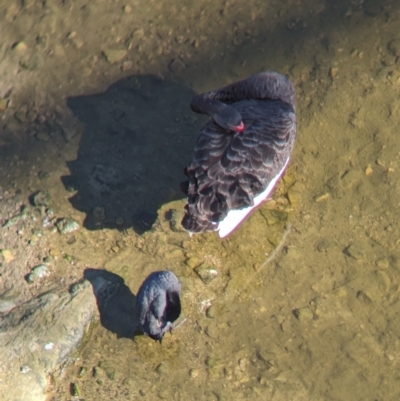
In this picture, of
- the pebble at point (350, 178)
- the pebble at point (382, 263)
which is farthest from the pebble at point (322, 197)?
the pebble at point (382, 263)

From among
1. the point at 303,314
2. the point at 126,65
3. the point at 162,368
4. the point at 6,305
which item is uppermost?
the point at 126,65

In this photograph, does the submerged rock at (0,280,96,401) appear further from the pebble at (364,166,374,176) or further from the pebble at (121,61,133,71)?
the pebble at (364,166,374,176)

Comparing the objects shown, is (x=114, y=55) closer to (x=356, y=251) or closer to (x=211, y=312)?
(x=211, y=312)

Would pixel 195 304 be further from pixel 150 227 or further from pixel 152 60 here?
pixel 152 60

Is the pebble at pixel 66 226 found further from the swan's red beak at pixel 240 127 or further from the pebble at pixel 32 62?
the pebble at pixel 32 62

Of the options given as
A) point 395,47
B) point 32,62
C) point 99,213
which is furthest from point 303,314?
point 32,62

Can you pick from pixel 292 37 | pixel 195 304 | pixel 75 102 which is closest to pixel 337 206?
pixel 195 304
